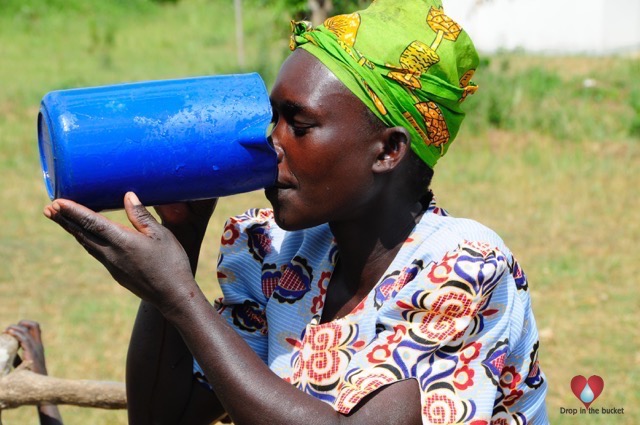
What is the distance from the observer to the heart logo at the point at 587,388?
14.1 ft

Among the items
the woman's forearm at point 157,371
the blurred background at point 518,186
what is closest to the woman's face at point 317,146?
the woman's forearm at point 157,371

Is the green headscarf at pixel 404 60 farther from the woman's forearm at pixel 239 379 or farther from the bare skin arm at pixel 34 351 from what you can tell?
the bare skin arm at pixel 34 351

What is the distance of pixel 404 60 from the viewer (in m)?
1.92

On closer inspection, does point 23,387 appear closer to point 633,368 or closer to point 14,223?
point 633,368

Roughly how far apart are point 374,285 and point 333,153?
1.11 ft

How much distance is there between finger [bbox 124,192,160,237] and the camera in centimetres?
180

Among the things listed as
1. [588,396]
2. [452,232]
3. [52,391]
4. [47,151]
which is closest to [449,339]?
[452,232]

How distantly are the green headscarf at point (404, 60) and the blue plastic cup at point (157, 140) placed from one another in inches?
6.9

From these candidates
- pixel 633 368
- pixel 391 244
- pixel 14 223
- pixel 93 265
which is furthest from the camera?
pixel 14 223

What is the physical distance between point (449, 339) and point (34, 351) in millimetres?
1512

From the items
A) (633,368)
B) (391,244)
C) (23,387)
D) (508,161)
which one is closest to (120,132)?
(391,244)

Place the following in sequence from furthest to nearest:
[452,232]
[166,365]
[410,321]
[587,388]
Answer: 1. [587,388]
2. [166,365]
3. [452,232]
4. [410,321]

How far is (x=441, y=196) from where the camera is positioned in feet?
25.4

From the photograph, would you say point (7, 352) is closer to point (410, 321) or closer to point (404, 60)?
point (410, 321)
